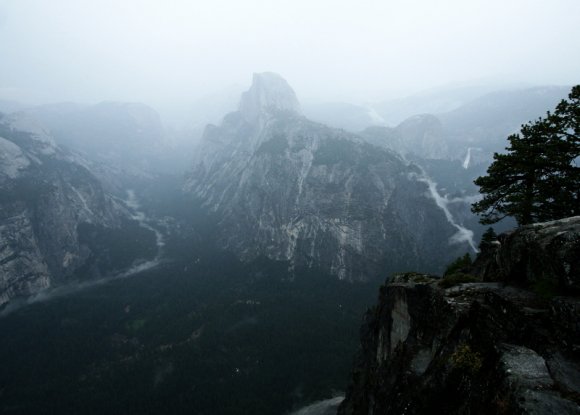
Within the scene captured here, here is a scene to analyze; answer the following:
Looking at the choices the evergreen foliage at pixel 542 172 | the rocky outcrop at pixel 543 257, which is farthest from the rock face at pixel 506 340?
the evergreen foliage at pixel 542 172

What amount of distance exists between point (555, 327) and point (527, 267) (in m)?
7.05

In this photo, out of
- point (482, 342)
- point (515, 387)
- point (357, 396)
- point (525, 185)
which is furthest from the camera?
point (357, 396)

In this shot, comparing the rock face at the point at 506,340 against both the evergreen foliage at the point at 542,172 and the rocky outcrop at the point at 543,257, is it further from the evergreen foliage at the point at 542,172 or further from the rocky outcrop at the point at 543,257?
the evergreen foliage at the point at 542,172

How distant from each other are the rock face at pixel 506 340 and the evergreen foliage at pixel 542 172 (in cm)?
508

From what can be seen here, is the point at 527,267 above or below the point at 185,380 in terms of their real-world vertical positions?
above

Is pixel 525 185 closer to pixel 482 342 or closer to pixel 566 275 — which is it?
pixel 566 275

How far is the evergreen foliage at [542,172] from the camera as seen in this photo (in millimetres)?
32438

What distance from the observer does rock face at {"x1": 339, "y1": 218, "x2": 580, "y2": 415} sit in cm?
1836

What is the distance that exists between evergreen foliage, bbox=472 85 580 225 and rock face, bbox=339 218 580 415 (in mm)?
5081

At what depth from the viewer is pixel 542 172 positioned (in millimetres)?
35125

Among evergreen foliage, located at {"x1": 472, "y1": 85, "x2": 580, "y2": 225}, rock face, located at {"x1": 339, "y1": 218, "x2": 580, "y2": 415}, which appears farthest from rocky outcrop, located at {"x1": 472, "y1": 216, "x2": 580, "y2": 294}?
evergreen foliage, located at {"x1": 472, "y1": 85, "x2": 580, "y2": 225}

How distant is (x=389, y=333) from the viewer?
5281 cm

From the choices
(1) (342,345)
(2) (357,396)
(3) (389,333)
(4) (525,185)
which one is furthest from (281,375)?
(4) (525,185)

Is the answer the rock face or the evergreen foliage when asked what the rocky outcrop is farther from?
the evergreen foliage
